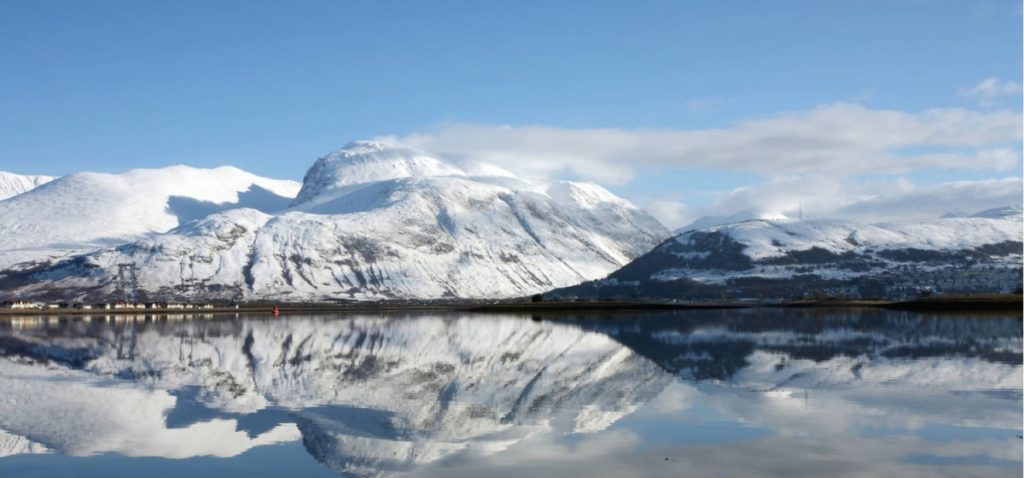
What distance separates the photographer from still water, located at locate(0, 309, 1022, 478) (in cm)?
2455

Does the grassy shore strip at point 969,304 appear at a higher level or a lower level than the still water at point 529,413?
higher

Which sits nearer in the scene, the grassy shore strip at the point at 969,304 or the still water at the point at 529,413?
the still water at the point at 529,413

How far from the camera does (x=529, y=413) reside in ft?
109

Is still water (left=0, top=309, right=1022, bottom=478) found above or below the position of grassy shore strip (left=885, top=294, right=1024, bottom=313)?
below

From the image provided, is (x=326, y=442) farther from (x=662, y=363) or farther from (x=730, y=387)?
(x=662, y=363)

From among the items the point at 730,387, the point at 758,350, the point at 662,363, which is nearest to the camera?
the point at 730,387

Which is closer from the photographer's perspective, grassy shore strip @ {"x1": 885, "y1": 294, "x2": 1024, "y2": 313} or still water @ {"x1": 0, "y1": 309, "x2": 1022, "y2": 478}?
still water @ {"x1": 0, "y1": 309, "x2": 1022, "y2": 478}

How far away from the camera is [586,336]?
269ft

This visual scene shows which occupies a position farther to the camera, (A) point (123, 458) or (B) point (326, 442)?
(B) point (326, 442)

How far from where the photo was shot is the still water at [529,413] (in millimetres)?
24547

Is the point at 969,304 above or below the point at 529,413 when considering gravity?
above

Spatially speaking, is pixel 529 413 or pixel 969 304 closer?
pixel 529 413

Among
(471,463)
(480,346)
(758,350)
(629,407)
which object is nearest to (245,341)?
(480,346)

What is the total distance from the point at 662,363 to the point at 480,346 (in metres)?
22.0
